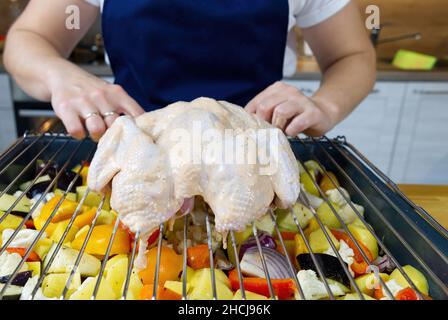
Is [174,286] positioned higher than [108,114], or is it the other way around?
[108,114]

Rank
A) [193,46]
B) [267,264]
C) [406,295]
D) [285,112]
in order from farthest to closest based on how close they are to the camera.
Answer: [193,46] → [285,112] → [267,264] → [406,295]

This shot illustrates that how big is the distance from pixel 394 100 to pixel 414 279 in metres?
2.30

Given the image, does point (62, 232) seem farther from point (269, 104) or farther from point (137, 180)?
point (269, 104)

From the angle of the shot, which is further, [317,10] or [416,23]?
[416,23]

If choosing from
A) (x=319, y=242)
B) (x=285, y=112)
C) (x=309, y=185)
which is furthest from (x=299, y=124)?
(x=319, y=242)

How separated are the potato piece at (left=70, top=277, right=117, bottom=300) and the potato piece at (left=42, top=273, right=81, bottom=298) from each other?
29 millimetres

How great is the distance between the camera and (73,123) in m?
0.98

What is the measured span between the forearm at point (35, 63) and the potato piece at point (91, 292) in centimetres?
56

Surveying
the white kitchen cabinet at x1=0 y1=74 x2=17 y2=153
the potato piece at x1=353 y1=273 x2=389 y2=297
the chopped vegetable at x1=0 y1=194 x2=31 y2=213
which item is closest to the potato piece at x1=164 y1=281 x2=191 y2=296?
the potato piece at x1=353 y1=273 x2=389 y2=297

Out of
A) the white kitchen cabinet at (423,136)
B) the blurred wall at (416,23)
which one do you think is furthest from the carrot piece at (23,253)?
the blurred wall at (416,23)

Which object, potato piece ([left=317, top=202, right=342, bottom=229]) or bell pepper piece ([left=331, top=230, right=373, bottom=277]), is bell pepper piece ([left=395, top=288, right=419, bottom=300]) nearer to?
bell pepper piece ([left=331, top=230, right=373, bottom=277])

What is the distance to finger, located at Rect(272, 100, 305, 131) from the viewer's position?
1.08 m

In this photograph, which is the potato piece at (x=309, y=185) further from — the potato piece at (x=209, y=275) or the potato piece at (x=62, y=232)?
the potato piece at (x=62, y=232)

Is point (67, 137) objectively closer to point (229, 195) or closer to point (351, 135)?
point (229, 195)
